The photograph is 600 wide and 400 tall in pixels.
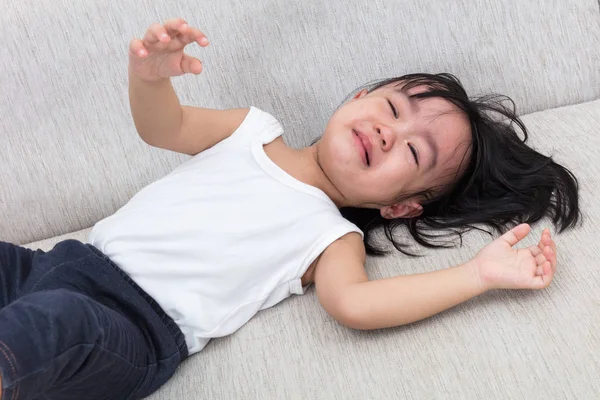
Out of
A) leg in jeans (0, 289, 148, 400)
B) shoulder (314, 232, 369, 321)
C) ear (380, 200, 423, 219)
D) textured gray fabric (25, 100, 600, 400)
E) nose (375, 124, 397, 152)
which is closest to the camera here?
leg in jeans (0, 289, 148, 400)

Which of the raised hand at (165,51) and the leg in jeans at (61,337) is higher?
the raised hand at (165,51)

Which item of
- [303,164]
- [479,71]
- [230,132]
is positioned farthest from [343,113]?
[479,71]

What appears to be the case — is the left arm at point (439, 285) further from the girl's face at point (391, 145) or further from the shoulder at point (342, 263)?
the girl's face at point (391, 145)

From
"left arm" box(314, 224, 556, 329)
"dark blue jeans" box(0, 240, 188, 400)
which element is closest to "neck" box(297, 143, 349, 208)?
"left arm" box(314, 224, 556, 329)

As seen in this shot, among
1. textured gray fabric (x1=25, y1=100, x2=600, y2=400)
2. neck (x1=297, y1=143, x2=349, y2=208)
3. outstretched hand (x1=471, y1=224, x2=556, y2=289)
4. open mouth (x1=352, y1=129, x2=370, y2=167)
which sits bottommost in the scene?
textured gray fabric (x1=25, y1=100, x2=600, y2=400)

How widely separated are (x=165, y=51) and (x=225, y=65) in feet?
1.32

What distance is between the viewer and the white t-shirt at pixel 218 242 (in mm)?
1207

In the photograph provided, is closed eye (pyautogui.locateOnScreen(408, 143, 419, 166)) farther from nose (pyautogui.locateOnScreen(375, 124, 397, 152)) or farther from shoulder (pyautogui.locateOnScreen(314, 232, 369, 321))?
shoulder (pyautogui.locateOnScreen(314, 232, 369, 321))

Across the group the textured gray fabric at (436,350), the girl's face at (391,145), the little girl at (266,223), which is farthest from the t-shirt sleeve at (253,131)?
the textured gray fabric at (436,350)

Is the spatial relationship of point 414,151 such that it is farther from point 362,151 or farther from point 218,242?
point 218,242

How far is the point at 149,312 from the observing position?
117cm

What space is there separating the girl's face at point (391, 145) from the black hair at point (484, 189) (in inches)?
1.3

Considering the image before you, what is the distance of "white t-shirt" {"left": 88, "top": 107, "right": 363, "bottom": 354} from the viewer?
3.96 feet

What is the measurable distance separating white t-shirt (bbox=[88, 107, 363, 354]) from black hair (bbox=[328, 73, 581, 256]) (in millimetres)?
171
